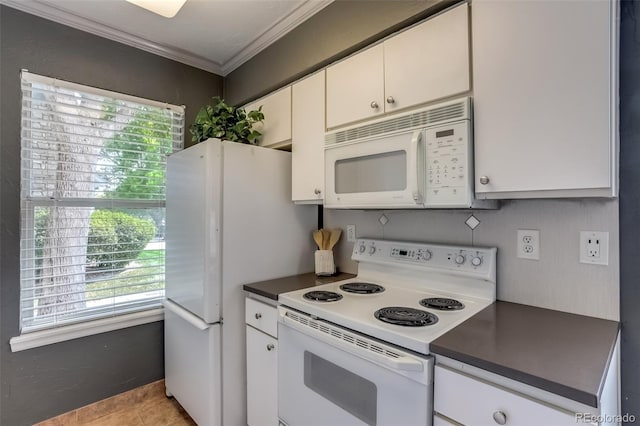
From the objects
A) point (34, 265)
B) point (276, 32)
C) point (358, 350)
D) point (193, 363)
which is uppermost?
point (276, 32)

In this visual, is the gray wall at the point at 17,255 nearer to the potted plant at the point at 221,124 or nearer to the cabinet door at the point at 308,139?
→ the potted plant at the point at 221,124

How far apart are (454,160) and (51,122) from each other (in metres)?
2.24

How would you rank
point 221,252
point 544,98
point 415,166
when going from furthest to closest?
point 221,252 → point 415,166 → point 544,98

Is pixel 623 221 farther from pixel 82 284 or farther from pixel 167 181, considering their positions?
pixel 82 284

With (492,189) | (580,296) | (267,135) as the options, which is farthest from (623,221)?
(267,135)

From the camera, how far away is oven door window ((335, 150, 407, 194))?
1391mm

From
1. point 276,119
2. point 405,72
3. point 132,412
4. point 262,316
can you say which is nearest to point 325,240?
point 262,316

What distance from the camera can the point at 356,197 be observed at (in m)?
1.55

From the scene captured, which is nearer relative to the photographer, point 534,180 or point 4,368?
point 534,180

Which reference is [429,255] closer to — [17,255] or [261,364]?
[261,364]

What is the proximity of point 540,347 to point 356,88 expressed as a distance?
131cm

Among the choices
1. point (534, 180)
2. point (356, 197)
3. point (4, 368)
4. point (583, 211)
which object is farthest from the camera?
point (4, 368)

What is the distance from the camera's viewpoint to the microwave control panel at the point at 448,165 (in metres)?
1.20

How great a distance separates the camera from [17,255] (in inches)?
69.8
